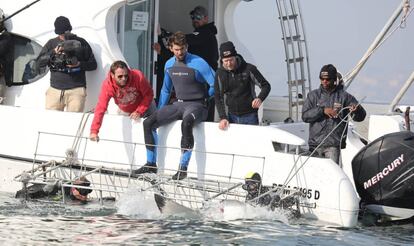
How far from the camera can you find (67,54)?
370 inches

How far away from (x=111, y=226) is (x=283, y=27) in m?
4.33

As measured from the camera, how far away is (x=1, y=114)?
9.53m

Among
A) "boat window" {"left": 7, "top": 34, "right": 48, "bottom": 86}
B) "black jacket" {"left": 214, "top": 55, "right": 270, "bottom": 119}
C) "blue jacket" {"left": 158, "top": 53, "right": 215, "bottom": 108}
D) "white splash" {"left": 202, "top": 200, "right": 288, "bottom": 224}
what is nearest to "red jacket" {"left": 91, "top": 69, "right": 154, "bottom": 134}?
"blue jacket" {"left": 158, "top": 53, "right": 215, "bottom": 108}

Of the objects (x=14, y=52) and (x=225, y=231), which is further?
(x=14, y=52)

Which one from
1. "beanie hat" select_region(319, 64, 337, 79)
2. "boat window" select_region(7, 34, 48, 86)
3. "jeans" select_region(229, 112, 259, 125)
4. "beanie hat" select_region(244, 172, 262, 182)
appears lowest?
"beanie hat" select_region(244, 172, 262, 182)

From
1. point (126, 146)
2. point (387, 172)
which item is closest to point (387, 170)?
point (387, 172)

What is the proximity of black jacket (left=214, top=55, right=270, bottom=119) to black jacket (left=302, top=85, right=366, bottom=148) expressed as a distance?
20.9 inches

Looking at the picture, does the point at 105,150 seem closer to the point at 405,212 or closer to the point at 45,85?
the point at 45,85

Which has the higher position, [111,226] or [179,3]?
[179,3]

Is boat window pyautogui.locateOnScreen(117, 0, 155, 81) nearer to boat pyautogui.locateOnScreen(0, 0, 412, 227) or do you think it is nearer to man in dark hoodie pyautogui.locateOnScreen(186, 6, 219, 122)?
boat pyautogui.locateOnScreen(0, 0, 412, 227)

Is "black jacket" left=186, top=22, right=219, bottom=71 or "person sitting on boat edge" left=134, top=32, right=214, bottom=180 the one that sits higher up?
"black jacket" left=186, top=22, right=219, bottom=71

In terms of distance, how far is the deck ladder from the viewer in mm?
11219

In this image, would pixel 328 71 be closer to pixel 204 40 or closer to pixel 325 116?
pixel 325 116

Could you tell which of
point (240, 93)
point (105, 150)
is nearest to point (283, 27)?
point (240, 93)
